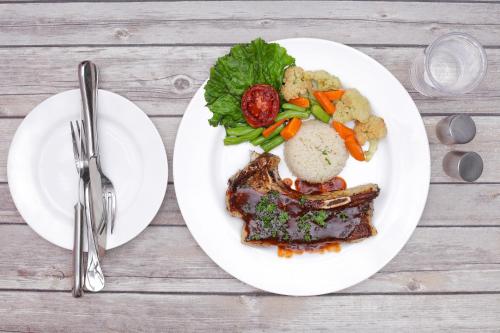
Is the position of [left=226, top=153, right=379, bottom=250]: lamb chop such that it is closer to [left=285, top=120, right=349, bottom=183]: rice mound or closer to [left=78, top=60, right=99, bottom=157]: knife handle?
[left=285, top=120, right=349, bottom=183]: rice mound

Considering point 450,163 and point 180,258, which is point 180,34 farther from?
point 450,163

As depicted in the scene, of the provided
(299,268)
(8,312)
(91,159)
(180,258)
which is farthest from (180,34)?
(8,312)

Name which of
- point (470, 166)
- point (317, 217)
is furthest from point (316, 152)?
point (470, 166)

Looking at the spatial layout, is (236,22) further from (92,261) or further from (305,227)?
(92,261)

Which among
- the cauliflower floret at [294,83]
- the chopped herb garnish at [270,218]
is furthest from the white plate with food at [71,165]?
the cauliflower floret at [294,83]

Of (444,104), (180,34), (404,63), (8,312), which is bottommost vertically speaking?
(8,312)

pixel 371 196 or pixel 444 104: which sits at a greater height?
pixel 444 104

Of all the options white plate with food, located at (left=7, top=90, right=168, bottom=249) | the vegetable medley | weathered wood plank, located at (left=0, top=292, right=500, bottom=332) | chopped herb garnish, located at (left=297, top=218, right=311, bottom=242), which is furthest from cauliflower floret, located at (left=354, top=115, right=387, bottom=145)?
white plate with food, located at (left=7, top=90, right=168, bottom=249)

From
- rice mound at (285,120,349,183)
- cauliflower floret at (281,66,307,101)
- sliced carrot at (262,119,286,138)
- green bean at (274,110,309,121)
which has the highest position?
cauliflower floret at (281,66,307,101)
